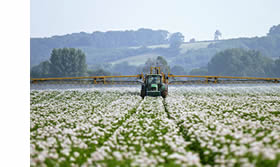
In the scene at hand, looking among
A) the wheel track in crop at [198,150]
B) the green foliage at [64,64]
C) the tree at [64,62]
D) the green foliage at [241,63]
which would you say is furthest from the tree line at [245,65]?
the wheel track in crop at [198,150]

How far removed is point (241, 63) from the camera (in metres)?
130

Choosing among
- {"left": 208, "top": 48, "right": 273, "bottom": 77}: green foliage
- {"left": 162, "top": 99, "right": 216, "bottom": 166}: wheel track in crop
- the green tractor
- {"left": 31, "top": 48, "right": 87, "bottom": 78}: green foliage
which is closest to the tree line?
{"left": 208, "top": 48, "right": 273, "bottom": 77}: green foliage

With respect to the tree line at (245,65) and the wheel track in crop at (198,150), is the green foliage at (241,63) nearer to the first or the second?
the tree line at (245,65)

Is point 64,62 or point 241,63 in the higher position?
point 241,63

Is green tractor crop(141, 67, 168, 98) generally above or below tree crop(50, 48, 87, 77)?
below

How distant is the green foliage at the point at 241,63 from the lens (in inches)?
5079

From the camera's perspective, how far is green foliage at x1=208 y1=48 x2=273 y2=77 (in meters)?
129

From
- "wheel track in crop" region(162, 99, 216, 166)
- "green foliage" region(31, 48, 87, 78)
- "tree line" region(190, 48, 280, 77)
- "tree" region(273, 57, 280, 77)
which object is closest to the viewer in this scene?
"wheel track in crop" region(162, 99, 216, 166)

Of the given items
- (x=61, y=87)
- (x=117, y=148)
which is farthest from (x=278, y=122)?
(x=61, y=87)

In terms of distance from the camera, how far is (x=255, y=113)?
507 inches

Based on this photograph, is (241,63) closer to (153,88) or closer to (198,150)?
(153,88)

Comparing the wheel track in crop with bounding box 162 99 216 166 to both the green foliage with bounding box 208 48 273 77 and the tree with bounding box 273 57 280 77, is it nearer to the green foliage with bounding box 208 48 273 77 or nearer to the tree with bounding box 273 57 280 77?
the green foliage with bounding box 208 48 273 77

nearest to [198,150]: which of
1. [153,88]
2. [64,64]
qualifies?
[153,88]
